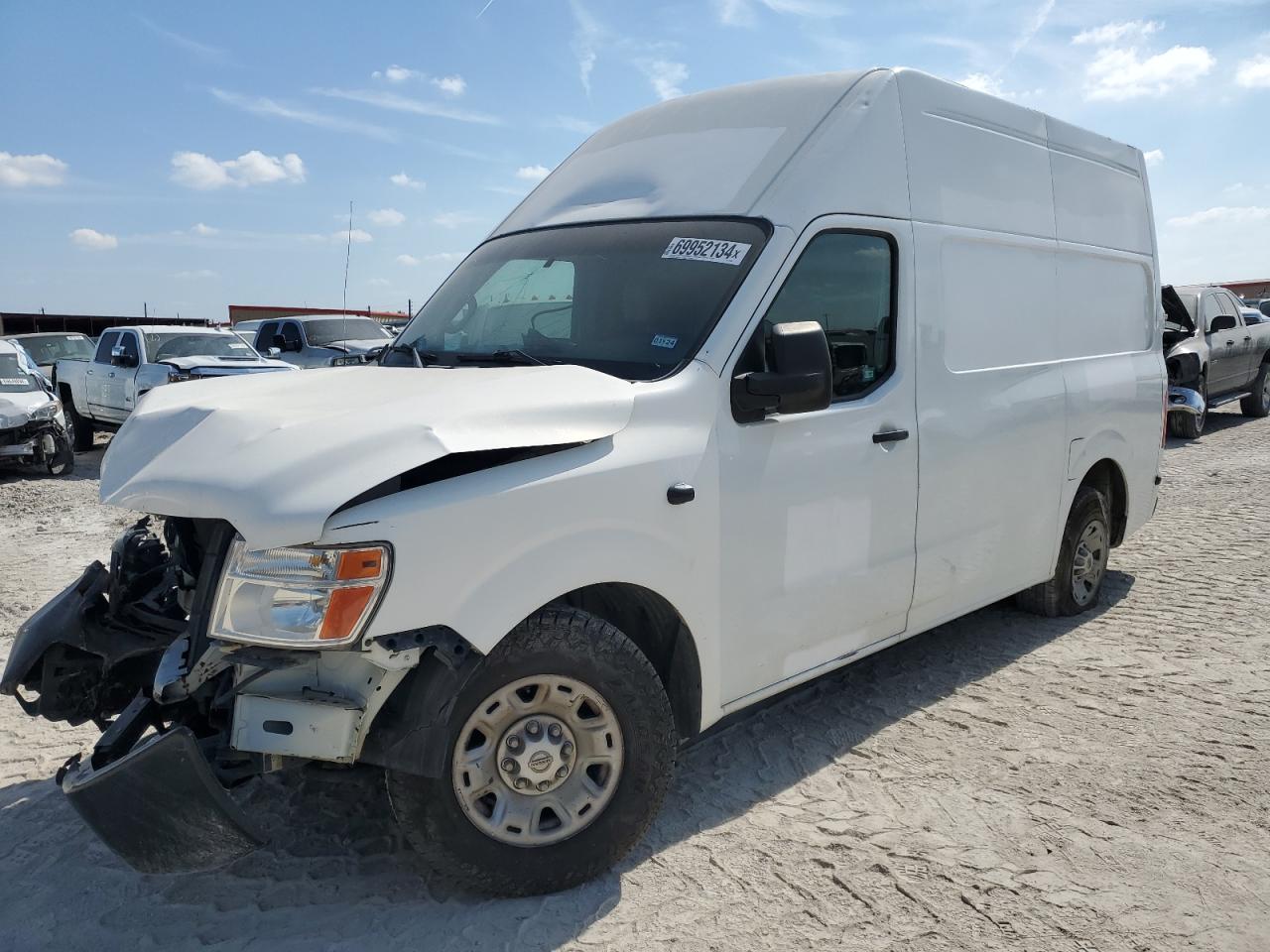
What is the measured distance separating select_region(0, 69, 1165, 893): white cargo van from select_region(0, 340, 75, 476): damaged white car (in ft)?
31.0

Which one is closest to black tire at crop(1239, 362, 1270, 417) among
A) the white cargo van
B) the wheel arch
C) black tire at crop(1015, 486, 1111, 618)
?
the wheel arch

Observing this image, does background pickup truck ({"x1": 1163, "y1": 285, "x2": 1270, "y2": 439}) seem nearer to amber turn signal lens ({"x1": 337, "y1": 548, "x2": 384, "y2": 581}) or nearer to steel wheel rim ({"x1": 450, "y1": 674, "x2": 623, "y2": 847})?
steel wheel rim ({"x1": 450, "y1": 674, "x2": 623, "y2": 847})

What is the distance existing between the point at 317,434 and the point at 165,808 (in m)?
1.07

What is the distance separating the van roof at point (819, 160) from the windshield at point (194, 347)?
35.1ft

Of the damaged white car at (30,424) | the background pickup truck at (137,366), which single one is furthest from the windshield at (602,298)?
the damaged white car at (30,424)

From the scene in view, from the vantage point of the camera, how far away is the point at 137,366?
13375 mm

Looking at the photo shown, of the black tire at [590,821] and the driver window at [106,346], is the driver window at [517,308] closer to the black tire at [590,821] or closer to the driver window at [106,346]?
the black tire at [590,821]

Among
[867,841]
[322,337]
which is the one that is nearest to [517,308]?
[867,841]

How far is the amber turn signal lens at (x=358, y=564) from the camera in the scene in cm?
256

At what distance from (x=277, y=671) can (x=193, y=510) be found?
497mm

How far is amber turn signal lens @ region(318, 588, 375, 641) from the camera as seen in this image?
8.39 feet

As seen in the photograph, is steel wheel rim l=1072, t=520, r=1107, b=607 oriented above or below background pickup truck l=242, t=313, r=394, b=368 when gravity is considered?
below

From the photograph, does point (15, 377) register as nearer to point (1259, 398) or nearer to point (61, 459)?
point (61, 459)

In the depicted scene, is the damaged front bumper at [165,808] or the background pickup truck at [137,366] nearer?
the damaged front bumper at [165,808]
